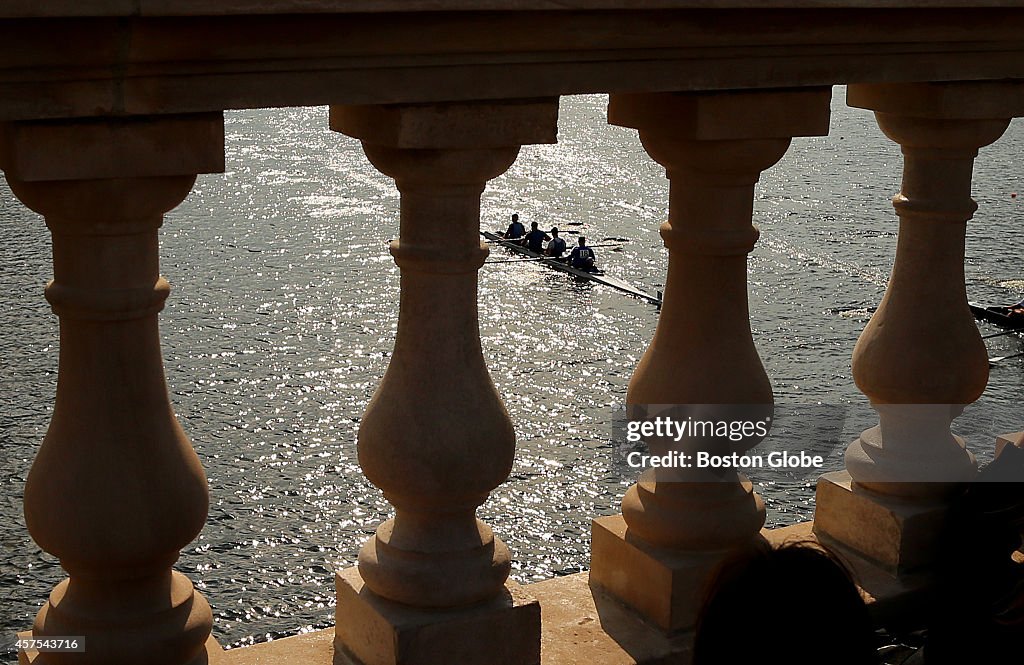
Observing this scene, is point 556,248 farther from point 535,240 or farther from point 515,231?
point 515,231

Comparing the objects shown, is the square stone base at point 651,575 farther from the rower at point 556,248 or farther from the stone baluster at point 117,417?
the rower at point 556,248

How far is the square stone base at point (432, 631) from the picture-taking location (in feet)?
11.6

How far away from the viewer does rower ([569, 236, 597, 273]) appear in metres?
31.4

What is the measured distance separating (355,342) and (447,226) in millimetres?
22770

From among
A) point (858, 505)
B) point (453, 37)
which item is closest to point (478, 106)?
point (453, 37)

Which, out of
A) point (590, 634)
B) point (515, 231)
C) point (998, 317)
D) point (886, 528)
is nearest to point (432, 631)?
point (590, 634)

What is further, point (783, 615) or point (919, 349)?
point (919, 349)

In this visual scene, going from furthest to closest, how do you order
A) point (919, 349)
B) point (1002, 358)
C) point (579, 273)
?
point (579, 273)
point (1002, 358)
point (919, 349)

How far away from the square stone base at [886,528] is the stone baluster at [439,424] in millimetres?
1643

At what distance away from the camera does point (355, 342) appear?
2598 centimetres
